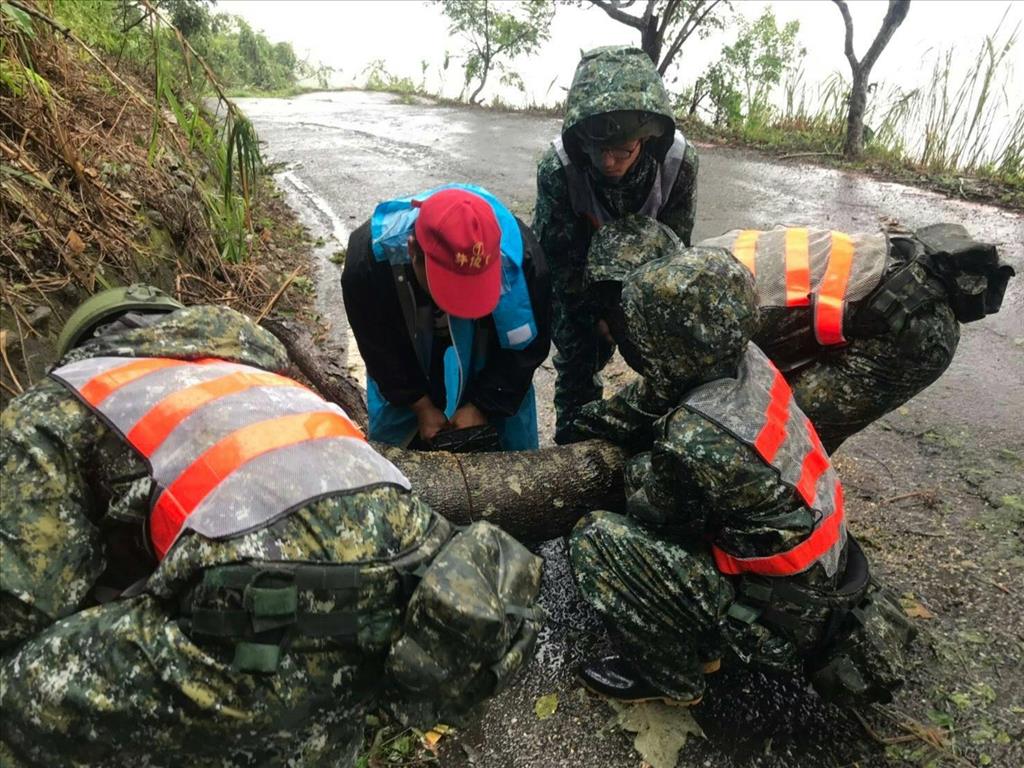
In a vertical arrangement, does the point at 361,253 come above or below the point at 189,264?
above

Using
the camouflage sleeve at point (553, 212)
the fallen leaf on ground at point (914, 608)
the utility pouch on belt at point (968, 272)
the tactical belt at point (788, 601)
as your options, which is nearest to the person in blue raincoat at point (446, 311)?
the camouflage sleeve at point (553, 212)

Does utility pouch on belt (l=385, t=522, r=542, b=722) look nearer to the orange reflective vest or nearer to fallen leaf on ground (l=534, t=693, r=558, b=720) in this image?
fallen leaf on ground (l=534, t=693, r=558, b=720)

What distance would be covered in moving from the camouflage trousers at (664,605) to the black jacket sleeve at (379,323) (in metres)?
0.98

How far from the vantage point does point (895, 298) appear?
2762 millimetres

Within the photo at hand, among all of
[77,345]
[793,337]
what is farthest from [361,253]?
[793,337]

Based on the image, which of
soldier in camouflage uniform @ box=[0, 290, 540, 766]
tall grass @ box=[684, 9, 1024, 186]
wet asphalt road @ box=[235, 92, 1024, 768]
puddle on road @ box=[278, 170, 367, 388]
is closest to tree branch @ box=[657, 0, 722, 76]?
wet asphalt road @ box=[235, 92, 1024, 768]

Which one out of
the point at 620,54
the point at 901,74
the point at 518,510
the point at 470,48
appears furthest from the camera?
the point at 470,48

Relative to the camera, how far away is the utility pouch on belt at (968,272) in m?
2.76

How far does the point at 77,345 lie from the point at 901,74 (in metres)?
13.1

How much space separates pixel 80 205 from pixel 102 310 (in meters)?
2.11

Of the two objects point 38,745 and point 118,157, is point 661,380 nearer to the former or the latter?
point 38,745

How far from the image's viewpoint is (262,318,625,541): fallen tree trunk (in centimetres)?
259

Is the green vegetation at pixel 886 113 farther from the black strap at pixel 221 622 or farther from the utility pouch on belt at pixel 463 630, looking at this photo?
the black strap at pixel 221 622

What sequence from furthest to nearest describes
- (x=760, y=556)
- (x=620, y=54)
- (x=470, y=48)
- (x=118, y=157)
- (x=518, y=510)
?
(x=470, y=48), (x=118, y=157), (x=620, y=54), (x=518, y=510), (x=760, y=556)
